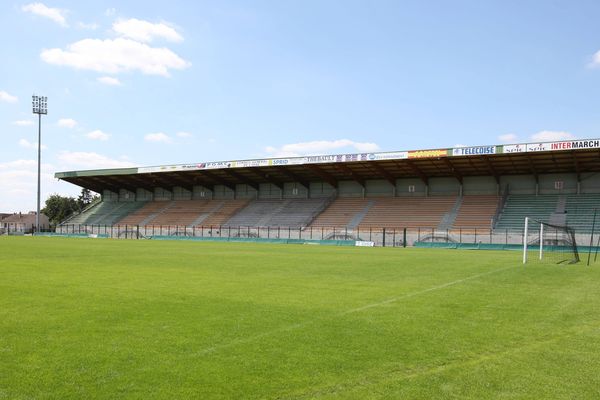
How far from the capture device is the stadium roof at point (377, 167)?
4775 cm

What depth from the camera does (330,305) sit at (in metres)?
10.5

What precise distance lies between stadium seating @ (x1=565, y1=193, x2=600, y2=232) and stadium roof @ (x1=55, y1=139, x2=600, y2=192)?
9.28 feet

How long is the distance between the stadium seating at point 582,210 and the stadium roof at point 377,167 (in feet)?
9.28

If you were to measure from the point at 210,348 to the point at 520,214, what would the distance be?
50.9m

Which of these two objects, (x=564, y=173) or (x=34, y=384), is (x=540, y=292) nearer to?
(x=34, y=384)

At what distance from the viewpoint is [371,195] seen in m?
65.4

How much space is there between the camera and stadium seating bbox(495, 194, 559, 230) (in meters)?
50.2

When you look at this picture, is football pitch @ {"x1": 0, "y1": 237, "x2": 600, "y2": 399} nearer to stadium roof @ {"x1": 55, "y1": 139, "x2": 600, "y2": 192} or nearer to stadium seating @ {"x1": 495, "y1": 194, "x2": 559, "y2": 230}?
stadium roof @ {"x1": 55, "y1": 139, "x2": 600, "y2": 192}

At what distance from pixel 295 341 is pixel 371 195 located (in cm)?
5903

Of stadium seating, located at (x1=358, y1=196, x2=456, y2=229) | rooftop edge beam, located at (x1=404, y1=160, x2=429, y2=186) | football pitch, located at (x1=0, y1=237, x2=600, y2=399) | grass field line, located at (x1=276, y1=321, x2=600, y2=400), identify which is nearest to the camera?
grass field line, located at (x1=276, y1=321, x2=600, y2=400)

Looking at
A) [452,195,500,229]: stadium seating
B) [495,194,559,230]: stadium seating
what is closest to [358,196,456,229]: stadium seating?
[452,195,500,229]: stadium seating

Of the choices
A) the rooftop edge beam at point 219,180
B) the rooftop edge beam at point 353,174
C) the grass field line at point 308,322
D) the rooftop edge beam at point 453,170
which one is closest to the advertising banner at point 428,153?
the rooftop edge beam at point 453,170

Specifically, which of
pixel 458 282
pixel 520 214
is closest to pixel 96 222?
pixel 520 214

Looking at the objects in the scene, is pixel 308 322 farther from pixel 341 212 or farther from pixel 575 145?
pixel 341 212
